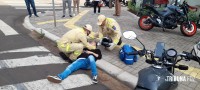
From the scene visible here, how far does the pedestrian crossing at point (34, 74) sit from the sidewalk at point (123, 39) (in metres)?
0.89

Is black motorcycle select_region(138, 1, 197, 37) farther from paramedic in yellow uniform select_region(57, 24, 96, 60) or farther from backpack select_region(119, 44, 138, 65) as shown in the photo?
paramedic in yellow uniform select_region(57, 24, 96, 60)

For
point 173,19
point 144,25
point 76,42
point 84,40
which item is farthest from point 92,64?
point 173,19

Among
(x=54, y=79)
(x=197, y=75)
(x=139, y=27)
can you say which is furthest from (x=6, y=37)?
(x=197, y=75)

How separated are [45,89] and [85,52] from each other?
1.47 m

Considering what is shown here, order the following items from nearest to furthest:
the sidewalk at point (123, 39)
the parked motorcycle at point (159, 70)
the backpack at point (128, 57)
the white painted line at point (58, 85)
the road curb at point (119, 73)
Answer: the parked motorcycle at point (159, 70) → the white painted line at point (58, 85) → the road curb at point (119, 73) → the sidewalk at point (123, 39) → the backpack at point (128, 57)

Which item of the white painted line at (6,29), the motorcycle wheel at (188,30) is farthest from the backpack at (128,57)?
the white painted line at (6,29)

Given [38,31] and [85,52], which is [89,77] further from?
[38,31]

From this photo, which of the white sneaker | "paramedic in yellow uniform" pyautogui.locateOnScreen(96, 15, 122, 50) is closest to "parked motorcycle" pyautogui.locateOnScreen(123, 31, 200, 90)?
the white sneaker

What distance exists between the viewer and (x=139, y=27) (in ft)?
34.6

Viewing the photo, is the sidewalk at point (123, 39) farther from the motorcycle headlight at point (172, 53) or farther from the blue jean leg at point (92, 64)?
the motorcycle headlight at point (172, 53)

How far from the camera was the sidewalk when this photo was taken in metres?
6.24

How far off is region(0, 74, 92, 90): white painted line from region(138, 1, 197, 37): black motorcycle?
4820 mm

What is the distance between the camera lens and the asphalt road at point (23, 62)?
563 centimetres

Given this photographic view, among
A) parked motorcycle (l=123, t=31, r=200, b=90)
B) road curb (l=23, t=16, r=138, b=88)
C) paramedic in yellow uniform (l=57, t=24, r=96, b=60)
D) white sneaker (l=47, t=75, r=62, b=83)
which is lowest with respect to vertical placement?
road curb (l=23, t=16, r=138, b=88)
